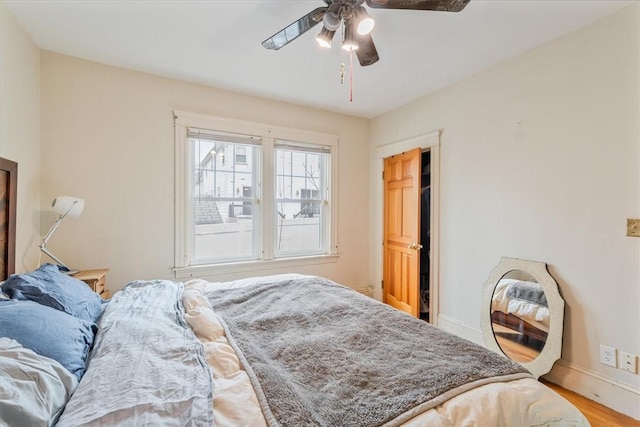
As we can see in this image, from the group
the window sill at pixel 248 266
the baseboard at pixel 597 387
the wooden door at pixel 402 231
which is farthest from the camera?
the wooden door at pixel 402 231

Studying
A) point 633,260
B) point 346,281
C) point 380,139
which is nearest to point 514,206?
point 633,260

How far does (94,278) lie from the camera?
221 cm

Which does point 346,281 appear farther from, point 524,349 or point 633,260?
point 633,260

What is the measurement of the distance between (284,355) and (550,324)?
2.12 metres

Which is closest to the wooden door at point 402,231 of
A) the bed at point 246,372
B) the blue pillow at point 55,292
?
the bed at point 246,372

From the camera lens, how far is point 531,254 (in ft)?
7.81

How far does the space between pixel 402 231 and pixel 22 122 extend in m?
3.56

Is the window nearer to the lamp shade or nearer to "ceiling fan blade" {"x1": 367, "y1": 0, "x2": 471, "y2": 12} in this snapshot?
the lamp shade

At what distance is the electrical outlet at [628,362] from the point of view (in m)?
1.85

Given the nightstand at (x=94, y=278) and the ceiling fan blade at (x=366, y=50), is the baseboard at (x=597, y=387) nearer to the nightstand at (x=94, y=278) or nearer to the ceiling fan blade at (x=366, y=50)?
the ceiling fan blade at (x=366, y=50)

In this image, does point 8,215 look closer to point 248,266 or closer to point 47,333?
point 47,333

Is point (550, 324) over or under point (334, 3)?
under

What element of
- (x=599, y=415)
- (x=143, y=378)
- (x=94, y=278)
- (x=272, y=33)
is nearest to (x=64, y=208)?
(x=94, y=278)

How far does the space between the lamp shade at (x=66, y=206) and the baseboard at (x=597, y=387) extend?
383 centimetres
